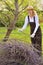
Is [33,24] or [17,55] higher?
[33,24]

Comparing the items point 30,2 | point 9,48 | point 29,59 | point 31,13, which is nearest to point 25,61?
point 29,59

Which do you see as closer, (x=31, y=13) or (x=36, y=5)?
(x=31, y=13)

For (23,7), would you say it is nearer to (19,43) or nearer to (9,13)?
(9,13)

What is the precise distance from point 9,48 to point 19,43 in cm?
16

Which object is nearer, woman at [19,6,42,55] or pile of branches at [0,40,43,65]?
pile of branches at [0,40,43,65]

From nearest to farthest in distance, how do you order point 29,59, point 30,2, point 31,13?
point 29,59 < point 31,13 < point 30,2

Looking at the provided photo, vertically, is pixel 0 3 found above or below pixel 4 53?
above

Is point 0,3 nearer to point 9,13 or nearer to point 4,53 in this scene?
point 9,13

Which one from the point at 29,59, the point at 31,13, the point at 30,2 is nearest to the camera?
the point at 29,59

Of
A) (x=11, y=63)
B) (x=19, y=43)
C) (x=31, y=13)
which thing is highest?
(x=31, y=13)

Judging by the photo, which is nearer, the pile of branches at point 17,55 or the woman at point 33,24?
the pile of branches at point 17,55

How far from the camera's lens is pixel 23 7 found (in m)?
6.80

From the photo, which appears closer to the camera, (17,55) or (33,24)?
(17,55)

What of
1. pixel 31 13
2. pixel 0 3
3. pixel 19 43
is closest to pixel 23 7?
pixel 0 3
